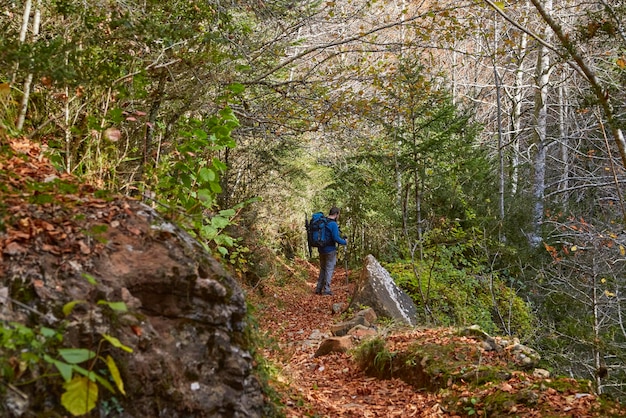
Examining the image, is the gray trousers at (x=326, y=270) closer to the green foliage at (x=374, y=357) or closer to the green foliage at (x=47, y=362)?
the green foliage at (x=374, y=357)

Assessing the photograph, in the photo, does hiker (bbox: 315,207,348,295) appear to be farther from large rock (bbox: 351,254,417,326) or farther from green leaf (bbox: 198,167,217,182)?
green leaf (bbox: 198,167,217,182)

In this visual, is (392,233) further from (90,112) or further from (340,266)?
(90,112)

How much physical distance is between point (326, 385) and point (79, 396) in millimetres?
4206

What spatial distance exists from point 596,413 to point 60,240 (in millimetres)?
4038

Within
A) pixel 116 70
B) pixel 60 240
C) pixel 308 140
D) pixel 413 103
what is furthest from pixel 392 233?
pixel 60 240

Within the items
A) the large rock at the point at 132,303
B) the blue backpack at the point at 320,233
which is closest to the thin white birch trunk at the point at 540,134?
the blue backpack at the point at 320,233

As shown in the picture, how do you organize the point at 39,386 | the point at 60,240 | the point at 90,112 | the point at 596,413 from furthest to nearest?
the point at 90,112, the point at 596,413, the point at 60,240, the point at 39,386

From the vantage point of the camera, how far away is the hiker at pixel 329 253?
449 inches

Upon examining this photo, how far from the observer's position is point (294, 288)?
520 inches

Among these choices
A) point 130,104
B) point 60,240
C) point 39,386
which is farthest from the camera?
point 130,104

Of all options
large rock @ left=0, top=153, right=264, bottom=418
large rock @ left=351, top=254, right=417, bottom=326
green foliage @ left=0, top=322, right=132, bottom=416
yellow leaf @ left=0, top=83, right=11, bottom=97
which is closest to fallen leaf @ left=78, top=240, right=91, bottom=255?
large rock @ left=0, top=153, right=264, bottom=418

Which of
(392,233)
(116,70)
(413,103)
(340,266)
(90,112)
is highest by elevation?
(413,103)

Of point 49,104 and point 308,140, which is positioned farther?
point 308,140

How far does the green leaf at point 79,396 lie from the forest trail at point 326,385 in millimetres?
2140
